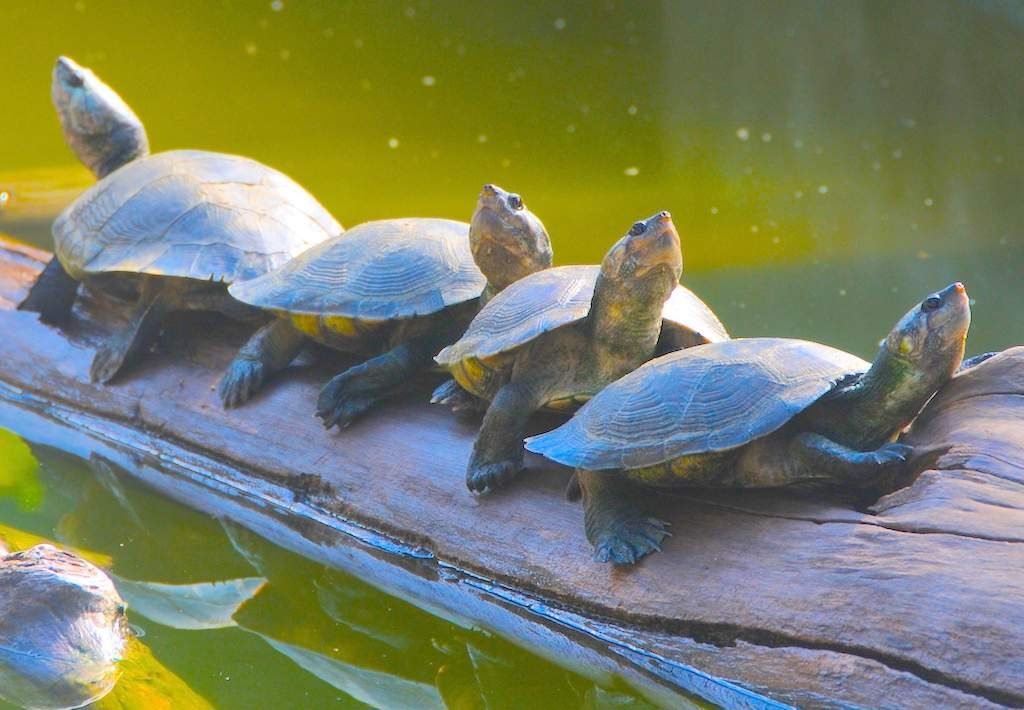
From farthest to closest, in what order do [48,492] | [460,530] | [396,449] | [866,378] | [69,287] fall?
[69,287] → [48,492] → [396,449] → [460,530] → [866,378]

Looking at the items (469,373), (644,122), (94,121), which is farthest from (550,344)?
(644,122)

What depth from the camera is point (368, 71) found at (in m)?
7.95

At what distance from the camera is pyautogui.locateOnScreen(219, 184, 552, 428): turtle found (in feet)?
8.23

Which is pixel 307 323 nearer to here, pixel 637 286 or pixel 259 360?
pixel 259 360

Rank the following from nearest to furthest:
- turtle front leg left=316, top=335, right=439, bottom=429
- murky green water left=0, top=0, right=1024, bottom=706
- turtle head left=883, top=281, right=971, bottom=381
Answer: turtle head left=883, top=281, right=971, bottom=381
turtle front leg left=316, top=335, right=439, bottom=429
murky green water left=0, top=0, right=1024, bottom=706

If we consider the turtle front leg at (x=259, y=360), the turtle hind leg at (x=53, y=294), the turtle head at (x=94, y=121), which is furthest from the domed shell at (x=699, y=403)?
the turtle head at (x=94, y=121)

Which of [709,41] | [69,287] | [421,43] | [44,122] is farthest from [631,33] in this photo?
[69,287]

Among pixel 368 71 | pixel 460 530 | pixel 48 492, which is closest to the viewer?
pixel 460 530

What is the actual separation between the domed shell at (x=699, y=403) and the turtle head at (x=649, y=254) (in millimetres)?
157

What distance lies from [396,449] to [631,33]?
6150mm

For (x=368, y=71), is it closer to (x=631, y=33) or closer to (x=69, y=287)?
(x=631, y=33)

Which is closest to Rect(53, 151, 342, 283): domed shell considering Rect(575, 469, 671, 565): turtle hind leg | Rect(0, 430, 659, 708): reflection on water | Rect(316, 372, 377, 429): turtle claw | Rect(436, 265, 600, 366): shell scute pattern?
Rect(316, 372, 377, 429): turtle claw

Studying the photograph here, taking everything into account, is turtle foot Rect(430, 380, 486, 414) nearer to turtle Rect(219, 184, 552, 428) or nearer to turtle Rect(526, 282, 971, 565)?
turtle Rect(219, 184, 552, 428)

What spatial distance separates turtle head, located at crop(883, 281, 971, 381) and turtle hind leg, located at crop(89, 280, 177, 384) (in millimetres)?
2006
